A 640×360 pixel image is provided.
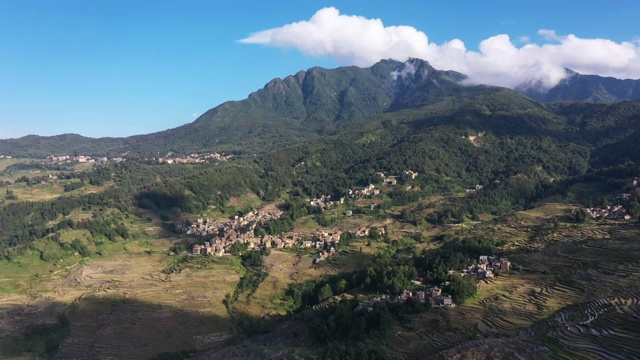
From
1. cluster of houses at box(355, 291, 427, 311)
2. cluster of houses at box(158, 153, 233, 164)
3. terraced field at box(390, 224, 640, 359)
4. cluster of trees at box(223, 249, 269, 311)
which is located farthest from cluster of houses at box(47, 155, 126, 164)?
terraced field at box(390, 224, 640, 359)

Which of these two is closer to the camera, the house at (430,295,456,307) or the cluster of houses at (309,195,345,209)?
the house at (430,295,456,307)

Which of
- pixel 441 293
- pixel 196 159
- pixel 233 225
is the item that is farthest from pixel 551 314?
pixel 196 159

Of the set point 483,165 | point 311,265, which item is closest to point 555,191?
point 483,165

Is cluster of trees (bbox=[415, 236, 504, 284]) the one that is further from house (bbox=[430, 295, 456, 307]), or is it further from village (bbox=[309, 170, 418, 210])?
village (bbox=[309, 170, 418, 210])

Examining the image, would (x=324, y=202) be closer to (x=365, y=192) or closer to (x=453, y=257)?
(x=365, y=192)

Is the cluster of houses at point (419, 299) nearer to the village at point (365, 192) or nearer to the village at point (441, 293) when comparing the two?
the village at point (441, 293)

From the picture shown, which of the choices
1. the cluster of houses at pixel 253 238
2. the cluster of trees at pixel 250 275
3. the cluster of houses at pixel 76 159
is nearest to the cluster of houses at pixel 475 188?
the cluster of houses at pixel 253 238
